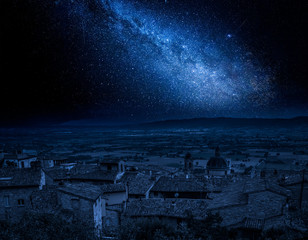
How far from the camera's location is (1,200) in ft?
74.5

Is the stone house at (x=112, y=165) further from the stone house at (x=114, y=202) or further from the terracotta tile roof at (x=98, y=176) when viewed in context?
the stone house at (x=114, y=202)

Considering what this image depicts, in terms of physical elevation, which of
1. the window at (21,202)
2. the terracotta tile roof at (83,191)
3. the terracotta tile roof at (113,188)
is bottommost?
the window at (21,202)

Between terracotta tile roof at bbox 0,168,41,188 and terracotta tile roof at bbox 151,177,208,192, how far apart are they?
12.7 m

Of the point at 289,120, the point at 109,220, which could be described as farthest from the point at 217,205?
the point at 289,120

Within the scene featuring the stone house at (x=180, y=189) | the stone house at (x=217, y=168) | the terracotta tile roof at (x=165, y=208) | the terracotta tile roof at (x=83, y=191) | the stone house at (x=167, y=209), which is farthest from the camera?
the stone house at (x=217, y=168)

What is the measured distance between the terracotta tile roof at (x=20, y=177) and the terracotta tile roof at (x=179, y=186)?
12.7 meters

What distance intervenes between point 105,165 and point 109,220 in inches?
490

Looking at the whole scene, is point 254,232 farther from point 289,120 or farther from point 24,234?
point 289,120

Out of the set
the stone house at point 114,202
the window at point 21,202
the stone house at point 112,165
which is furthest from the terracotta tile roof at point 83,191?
the stone house at point 112,165

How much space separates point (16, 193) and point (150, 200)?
41.1ft

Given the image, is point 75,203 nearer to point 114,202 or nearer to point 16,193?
point 114,202

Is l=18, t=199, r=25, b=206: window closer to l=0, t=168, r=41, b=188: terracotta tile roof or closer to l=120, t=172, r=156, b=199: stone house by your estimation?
l=0, t=168, r=41, b=188: terracotta tile roof

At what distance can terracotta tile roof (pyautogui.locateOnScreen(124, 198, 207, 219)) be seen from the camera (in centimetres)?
2065

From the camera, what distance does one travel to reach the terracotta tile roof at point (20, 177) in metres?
23.4
